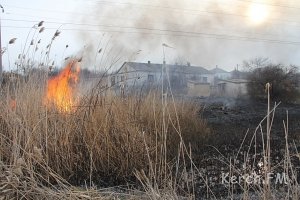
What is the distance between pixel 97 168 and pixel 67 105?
0.84m

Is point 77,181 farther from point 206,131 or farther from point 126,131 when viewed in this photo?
point 206,131

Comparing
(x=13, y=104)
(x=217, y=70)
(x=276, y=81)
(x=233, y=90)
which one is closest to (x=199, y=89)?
(x=233, y=90)

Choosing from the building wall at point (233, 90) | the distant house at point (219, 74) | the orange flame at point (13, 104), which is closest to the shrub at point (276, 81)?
the building wall at point (233, 90)

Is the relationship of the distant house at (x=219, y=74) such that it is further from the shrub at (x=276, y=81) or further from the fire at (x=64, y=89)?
the fire at (x=64, y=89)

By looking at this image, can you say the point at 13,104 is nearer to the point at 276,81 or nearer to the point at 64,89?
the point at 64,89

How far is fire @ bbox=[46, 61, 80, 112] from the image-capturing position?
4613mm

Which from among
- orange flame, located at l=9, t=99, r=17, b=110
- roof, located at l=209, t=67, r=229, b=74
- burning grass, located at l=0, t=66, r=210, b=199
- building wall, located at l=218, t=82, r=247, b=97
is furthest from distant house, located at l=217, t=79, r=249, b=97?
orange flame, located at l=9, t=99, r=17, b=110

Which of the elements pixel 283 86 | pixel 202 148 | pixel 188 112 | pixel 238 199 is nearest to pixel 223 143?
pixel 202 148

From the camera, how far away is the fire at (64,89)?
4.61 meters

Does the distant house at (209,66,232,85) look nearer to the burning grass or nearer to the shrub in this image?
the shrub

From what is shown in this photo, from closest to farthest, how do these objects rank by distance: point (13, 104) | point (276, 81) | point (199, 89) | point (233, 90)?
1. point (13, 104)
2. point (276, 81)
3. point (233, 90)
4. point (199, 89)

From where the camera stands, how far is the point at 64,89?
4934 mm

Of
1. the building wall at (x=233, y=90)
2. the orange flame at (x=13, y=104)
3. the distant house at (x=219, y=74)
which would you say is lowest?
the building wall at (x=233, y=90)

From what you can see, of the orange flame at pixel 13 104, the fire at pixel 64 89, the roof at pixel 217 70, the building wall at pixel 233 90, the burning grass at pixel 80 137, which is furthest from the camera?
the roof at pixel 217 70
